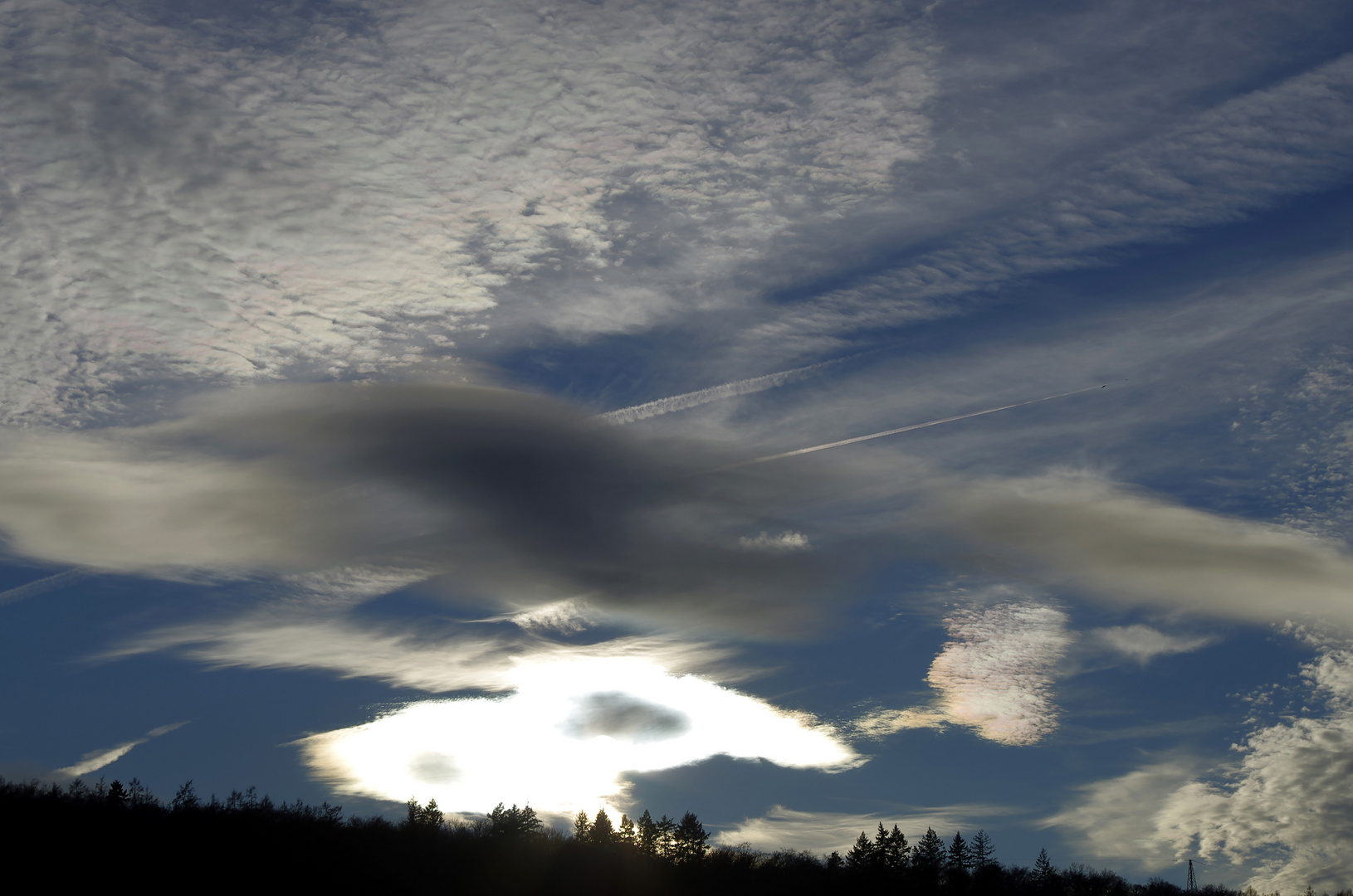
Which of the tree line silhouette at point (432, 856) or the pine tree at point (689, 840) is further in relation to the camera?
the pine tree at point (689, 840)

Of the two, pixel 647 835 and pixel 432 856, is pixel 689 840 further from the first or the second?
pixel 432 856

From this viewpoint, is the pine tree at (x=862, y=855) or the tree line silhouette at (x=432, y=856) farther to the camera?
the pine tree at (x=862, y=855)

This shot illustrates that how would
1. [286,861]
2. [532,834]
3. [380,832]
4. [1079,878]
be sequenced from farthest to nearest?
[1079,878], [532,834], [380,832], [286,861]

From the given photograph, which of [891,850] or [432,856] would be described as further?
[891,850]

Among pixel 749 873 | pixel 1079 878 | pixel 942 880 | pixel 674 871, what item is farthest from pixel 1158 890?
pixel 674 871

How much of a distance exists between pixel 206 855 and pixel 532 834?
207 ft

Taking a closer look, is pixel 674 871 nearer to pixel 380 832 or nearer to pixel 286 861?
pixel 380 832

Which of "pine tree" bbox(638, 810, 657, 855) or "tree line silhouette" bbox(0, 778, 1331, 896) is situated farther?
"pine tree" bbox(638, 810, 657, 855)

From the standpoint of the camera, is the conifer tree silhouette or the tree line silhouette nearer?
the tree line silhouette

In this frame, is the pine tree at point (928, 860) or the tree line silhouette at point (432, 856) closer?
the tree line silhouette at point (432, 856)

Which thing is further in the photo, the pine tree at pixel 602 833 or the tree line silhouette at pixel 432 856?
the pine tree at pixel 602 833

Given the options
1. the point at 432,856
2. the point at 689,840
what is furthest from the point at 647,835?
the point at 432,856

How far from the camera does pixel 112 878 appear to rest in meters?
81.1

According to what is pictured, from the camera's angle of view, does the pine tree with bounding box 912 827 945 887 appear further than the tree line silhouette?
Yes
